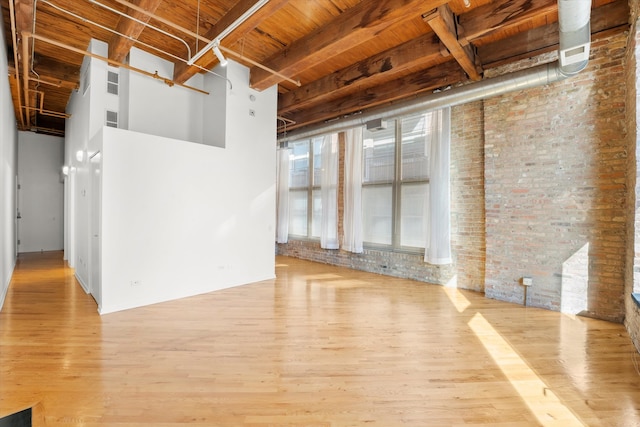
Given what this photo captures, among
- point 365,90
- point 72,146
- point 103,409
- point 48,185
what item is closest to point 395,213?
point 365,90

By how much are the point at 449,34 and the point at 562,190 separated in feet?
8.23

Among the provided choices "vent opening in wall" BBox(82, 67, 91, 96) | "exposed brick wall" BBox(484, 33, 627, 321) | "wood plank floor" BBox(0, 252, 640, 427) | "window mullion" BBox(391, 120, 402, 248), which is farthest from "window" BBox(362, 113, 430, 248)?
"vent opening in wall" BBox(82, 67, 91, 96)

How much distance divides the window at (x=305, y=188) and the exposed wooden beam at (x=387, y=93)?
759 millimetres

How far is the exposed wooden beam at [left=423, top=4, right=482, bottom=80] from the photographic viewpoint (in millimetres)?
3400

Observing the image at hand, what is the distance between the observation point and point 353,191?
21.9ft

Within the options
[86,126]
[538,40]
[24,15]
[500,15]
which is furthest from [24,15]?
[538,40]

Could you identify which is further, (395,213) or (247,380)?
(395,213)

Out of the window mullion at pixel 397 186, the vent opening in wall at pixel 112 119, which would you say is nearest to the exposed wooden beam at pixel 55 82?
the vent opening in wall at pixel 112 119

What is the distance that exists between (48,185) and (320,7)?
9.54m

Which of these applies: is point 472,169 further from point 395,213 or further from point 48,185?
point 48,185

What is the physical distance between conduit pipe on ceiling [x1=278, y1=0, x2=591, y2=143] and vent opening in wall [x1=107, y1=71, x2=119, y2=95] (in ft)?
12.3

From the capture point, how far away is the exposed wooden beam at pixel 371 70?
4258mm

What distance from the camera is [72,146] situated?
6430 mm

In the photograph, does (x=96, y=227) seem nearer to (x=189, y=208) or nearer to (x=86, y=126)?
(x=189, y=208)
